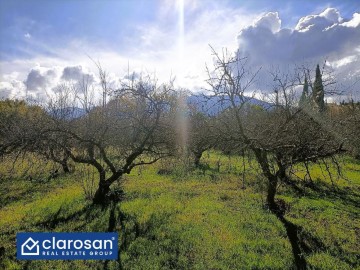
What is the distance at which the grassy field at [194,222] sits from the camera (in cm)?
859

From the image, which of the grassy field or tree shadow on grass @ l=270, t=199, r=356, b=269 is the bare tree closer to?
the grassy field

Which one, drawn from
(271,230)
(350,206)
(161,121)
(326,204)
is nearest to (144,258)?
(271,230)

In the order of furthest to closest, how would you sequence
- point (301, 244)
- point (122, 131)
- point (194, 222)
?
point (122, 131) < point (194, 222) < point (301, 244)

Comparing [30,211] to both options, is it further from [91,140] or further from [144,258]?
[144,258]

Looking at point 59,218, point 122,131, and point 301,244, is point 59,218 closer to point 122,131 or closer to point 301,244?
point 122,131

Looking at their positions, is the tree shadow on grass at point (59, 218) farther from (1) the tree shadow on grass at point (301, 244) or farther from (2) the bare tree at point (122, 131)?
(1) the tree shadow on grass at point (301, 244)

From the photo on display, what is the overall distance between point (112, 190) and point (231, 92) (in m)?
8.54

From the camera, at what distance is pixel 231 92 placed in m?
11.6

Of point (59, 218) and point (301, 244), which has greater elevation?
point (59, 218)

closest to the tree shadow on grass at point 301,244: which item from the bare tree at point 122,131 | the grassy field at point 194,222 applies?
the grassy field at point 194,222

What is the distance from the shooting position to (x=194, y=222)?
455 inches

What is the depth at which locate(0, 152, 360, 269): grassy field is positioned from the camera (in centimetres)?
859

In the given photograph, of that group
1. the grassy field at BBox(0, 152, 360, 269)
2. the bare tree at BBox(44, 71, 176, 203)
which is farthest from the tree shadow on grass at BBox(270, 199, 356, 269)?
the bare tree at BBox(44, 71, 176, 203)

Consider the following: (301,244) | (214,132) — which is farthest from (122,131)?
(301,244)
